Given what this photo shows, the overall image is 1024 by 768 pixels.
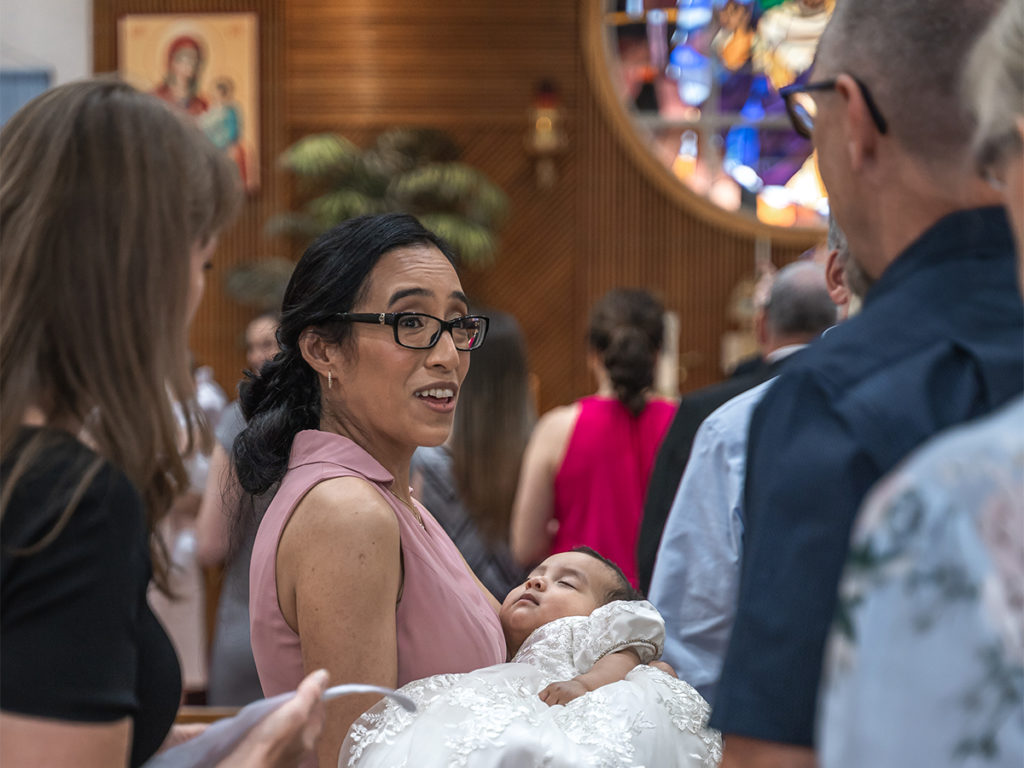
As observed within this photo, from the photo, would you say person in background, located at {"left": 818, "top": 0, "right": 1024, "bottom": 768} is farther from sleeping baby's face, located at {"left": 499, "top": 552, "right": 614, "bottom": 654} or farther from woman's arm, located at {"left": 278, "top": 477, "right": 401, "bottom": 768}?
sleeping baby's face, located at {"left": 499, "top": 552, "right": 614, "bottom": 654}

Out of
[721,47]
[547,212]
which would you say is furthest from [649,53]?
[547,212]

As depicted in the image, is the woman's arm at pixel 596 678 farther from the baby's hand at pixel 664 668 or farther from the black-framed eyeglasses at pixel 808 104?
the black-framed eyeglasses at pixel 808 104

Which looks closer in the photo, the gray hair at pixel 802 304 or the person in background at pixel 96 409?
the person in background at pixel 96 409

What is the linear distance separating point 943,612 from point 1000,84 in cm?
48

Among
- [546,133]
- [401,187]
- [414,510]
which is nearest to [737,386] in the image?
[414,510]

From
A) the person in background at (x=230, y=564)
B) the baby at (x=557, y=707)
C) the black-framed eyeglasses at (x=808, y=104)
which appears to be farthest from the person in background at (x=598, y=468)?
the black-framed eyeglasses at (x=808, y=104)

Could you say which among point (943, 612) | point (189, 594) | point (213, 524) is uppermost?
point (943, 612)

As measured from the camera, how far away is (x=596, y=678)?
2010mm

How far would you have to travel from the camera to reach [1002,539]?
31.6 inches

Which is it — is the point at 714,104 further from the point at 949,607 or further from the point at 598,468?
the point at 949,607

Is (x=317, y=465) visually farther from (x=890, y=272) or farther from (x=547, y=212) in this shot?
(x=547, y=212)

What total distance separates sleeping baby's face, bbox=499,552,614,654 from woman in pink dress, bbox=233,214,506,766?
3.3 inches

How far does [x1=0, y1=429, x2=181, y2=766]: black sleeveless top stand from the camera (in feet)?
3.99

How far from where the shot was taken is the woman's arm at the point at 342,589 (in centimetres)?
182
